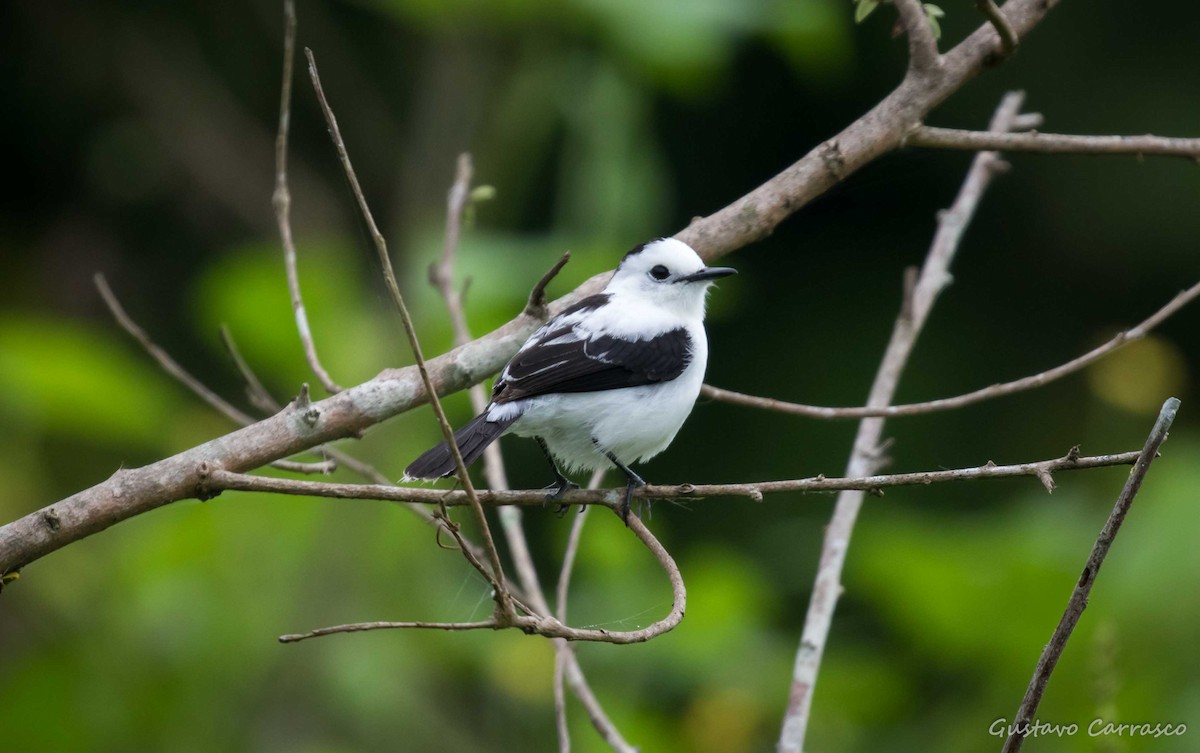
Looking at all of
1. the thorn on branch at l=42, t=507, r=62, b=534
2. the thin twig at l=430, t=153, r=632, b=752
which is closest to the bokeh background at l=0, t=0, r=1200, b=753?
the thin twig at l=430, t=153, r=632, b=752

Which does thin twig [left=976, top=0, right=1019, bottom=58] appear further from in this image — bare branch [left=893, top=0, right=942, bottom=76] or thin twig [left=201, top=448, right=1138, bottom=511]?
thin twig [left=201, top=448, right=1138, bottom=511]

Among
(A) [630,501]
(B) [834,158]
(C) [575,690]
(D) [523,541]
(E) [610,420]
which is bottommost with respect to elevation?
(C) [575,690]

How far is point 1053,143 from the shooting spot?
8.79 ft

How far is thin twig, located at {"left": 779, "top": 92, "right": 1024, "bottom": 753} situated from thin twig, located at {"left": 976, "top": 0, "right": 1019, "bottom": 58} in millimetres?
807

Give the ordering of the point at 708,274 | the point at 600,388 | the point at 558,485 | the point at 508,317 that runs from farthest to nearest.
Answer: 1. the point at 508,317
2. the point at 708,274
3. the point at 600,388
4. the point at 558,485

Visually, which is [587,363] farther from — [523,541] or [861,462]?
[861,462]

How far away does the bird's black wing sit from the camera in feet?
10.7

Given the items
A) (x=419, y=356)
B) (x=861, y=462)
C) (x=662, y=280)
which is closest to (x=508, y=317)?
(x=662, y=280)

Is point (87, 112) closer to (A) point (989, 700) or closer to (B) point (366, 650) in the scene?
(B) point (366, 650)

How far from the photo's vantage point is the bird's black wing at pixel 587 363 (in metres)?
3.26

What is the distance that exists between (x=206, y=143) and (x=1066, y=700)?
5.29 m

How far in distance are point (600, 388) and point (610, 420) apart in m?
0.10

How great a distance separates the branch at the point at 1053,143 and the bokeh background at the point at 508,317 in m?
0.49

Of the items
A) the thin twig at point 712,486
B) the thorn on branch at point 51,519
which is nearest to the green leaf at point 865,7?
the thin twig at point 712,486
